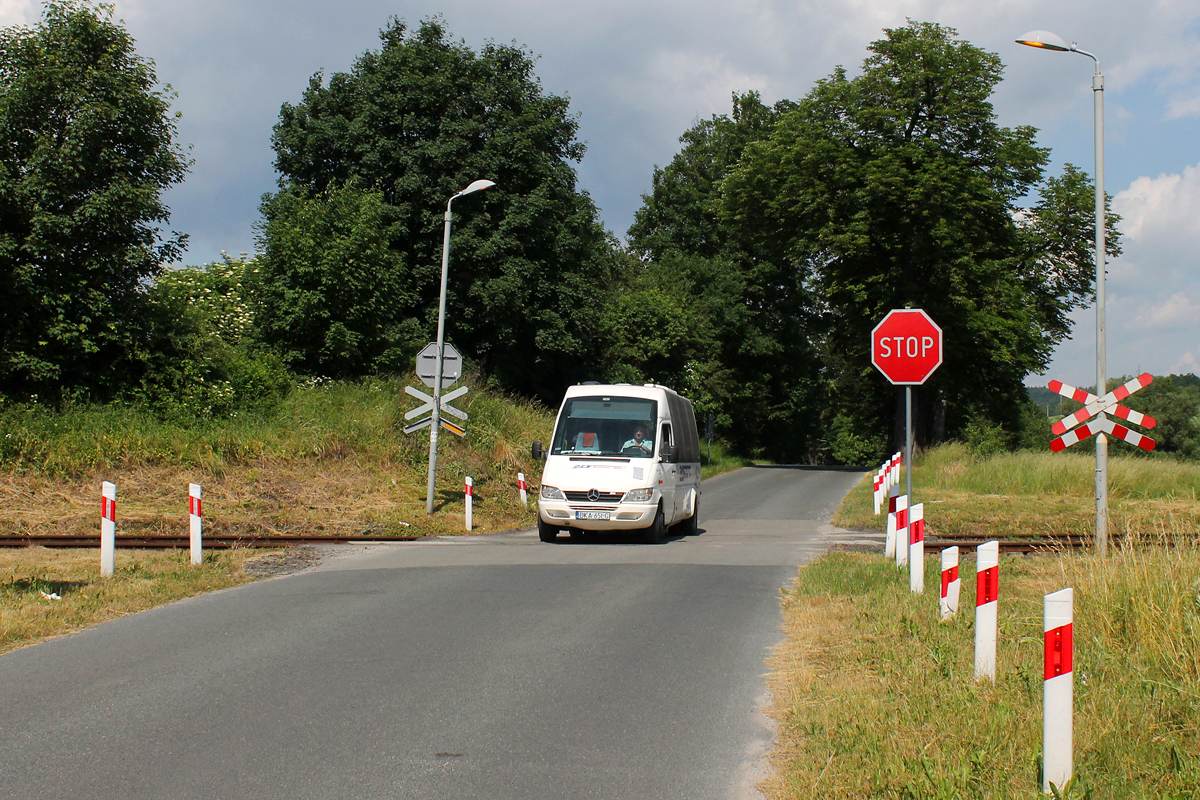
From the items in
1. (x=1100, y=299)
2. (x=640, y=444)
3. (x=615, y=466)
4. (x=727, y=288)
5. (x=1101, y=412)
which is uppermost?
(x=727, y=288)

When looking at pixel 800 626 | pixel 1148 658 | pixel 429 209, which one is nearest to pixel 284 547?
pixel 800 626

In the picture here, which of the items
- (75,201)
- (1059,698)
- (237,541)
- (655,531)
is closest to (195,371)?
(75,201)

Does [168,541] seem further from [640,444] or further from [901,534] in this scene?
[901,534]

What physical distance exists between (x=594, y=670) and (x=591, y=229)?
108 ft

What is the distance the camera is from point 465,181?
112ft

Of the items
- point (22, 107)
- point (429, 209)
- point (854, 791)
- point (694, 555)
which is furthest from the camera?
point (429, 209)

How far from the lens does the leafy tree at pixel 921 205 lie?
1373 inches

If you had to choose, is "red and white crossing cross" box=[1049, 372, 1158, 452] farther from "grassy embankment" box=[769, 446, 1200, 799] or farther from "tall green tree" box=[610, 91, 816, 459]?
"tall green tree" box=[610, 91, 816, 459]

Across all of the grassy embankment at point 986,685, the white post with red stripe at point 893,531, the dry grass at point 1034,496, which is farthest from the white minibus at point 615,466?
the grassy embankment at point 986,685

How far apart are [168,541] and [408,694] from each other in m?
9.79

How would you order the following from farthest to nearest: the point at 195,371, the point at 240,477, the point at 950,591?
the point at 195,371 → the point at 240,477 → the point at 950,591

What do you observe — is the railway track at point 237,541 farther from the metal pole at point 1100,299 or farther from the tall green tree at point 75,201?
the tall green tree at point 75,201

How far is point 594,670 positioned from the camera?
691 centimetres

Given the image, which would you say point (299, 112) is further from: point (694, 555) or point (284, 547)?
point (694, 555)
